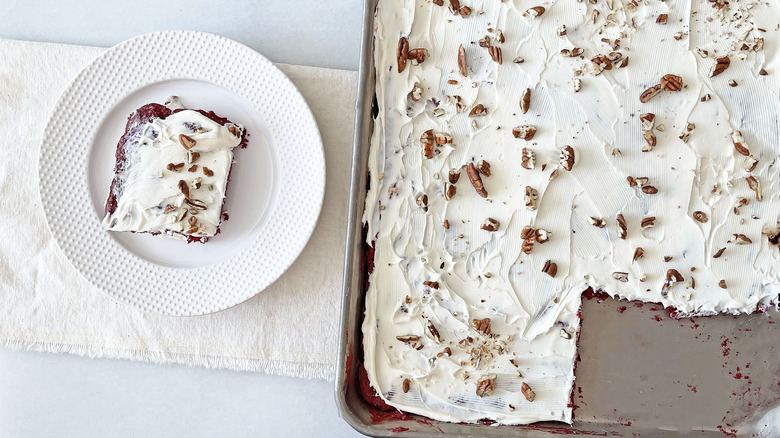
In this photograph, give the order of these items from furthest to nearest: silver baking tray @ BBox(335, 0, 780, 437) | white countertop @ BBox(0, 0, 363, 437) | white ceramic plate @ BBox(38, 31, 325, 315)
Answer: white countertop @ BBox(0, 0, 363, 437), white ceramic plate @ BBox(38, 31, 325, 315), silver baking tray @ BBox(335, 0, 780, 437)

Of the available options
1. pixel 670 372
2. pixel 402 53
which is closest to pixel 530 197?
pixel 402 53

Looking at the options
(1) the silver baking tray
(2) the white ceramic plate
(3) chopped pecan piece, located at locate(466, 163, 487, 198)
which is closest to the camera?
(3) chopped pecan piece, located at locate(466, 163, 487, 198)

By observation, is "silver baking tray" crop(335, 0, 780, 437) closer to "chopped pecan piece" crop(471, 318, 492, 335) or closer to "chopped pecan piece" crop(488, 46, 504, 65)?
"chopped pecan piece" crop(471, 318, 492, 335)

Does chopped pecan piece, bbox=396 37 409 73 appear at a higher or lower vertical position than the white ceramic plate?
higher

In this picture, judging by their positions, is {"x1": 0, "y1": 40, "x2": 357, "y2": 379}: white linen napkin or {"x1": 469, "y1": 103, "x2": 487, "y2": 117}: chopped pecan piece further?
{"x1": 0, "y1": 40, "x2": 357, "y2": 379}: white linen napkin

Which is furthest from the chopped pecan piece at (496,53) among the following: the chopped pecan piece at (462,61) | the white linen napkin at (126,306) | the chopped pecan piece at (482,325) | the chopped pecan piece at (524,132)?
the chopped pecan piece at (482,325)

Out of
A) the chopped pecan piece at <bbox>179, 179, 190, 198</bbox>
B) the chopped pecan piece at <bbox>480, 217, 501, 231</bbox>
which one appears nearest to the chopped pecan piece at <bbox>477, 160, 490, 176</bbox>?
the chopped pecan piece at <bbox>480, 217, 501, 231</bbox>
